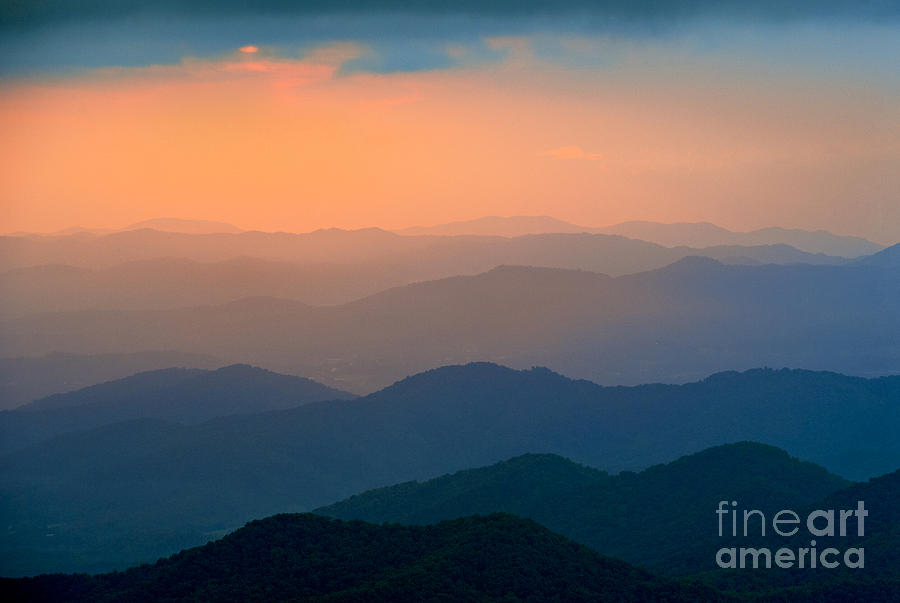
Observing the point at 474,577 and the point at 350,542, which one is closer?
the point at 474,577

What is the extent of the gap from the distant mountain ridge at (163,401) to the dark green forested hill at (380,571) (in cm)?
9425

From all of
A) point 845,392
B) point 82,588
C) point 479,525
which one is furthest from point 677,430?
point 82,588

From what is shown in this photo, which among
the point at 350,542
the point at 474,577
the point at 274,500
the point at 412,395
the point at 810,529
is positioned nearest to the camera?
the point at 474,577

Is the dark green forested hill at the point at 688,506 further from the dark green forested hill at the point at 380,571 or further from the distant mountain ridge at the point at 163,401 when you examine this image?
the distant mountain ridge at the point at 163,401

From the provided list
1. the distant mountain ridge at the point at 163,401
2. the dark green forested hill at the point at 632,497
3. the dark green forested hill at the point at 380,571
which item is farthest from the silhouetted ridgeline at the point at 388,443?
the dark green forested hill at the point at 380,571

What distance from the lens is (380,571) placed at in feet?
139

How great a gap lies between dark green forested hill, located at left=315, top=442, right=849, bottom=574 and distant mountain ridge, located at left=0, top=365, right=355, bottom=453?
216ft

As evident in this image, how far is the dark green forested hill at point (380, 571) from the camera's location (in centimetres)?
4059

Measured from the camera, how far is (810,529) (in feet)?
173

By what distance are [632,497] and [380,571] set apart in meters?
28.5

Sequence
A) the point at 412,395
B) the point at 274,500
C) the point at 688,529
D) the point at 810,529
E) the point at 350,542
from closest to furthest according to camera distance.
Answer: the point at 350,542 → the point at 810,529 → the point at 688,529 → the point at 274,500 → the point at 412,395

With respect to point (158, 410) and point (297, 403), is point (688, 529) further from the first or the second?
point (158, 410)

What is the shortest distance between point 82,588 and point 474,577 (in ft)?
49.8

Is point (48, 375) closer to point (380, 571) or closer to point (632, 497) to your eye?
point (632, 497)
